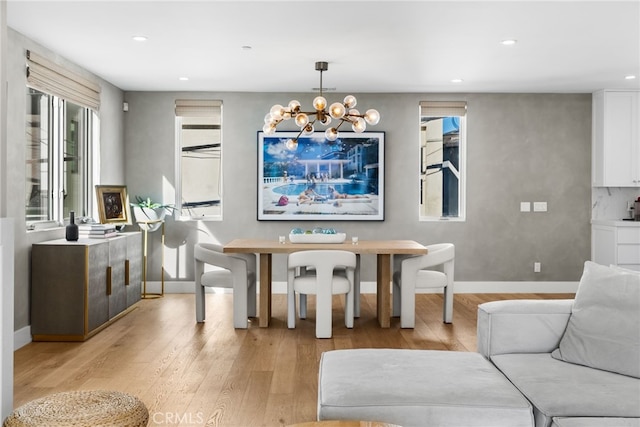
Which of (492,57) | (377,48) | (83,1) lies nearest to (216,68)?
(377,48)

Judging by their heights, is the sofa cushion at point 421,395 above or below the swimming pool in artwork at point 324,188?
below

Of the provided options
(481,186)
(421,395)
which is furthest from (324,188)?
(421,395)

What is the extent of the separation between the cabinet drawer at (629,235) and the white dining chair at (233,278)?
4.29 m

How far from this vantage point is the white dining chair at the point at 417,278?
18.1 feet

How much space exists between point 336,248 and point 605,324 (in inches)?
123

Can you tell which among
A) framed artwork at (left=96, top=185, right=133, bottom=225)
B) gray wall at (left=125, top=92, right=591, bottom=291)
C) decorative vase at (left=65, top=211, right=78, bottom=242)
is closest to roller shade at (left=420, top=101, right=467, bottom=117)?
gray wall at (left=125, top=92, right=591, bottom=291)

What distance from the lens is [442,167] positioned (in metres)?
7.71

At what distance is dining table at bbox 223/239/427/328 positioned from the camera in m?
5.38

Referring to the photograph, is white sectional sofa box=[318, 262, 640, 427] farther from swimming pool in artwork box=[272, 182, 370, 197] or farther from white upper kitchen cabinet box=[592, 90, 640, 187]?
white upper kitchen cabinet box=[592, 90, 640, 187]

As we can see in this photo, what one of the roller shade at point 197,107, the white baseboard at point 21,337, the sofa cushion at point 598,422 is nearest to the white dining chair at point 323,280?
the white baseboard at point 21,337

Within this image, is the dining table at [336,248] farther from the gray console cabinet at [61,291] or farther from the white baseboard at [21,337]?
the white baseboard at [21,337]

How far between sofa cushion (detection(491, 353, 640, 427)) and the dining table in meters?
2.71

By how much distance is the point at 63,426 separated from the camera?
6.84 ft

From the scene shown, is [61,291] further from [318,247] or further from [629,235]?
[629,235]
